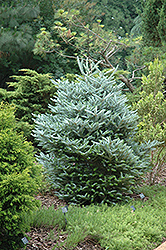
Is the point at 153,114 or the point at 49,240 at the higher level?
the point at 153,114

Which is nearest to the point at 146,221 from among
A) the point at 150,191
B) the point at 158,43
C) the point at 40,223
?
the point at 150,191

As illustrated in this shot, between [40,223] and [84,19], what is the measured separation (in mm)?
8206

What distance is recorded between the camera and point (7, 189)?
256 cm

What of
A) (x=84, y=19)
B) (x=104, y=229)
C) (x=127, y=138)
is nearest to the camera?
(x=104, y=229)

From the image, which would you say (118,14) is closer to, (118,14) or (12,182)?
(118,14)

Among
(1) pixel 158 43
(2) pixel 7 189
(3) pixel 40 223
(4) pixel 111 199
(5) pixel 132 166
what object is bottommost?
(4) pixel 111 199

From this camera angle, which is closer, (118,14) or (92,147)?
(92,147)

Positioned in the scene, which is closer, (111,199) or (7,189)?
(7,189)

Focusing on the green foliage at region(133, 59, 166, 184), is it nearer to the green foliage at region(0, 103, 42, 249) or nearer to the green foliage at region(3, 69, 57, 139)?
the green foliage at region(3, 69, 57, 139)

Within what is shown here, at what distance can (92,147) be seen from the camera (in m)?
4.00

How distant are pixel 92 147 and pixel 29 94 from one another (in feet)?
9.11

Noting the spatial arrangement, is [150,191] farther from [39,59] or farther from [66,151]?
[39,59]

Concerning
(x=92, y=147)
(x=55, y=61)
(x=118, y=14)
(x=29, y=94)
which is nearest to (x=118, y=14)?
(x=118, y=14)

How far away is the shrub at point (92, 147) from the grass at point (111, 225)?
1.28 feet
